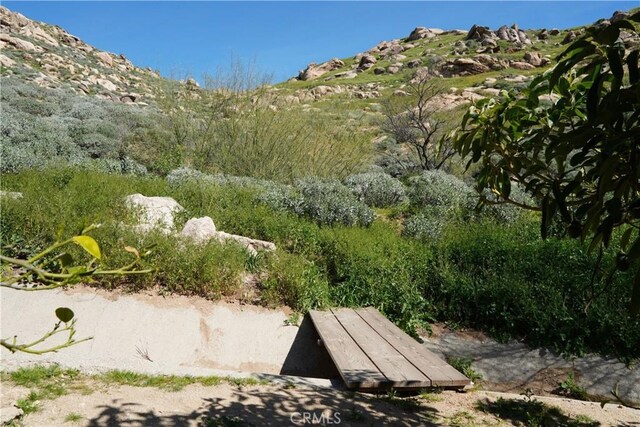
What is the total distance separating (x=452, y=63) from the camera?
56.1 m

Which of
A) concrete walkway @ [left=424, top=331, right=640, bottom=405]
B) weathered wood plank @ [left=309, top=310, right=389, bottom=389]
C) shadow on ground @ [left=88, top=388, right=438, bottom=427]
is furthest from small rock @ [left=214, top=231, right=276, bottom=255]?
shadow on ground @ [left=88, top=388, right=438, bottom=427]

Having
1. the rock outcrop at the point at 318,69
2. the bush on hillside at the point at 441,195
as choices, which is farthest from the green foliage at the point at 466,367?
the rock outcrop at the point at 318,69

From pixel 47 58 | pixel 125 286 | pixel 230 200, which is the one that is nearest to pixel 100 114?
pixel 230 200

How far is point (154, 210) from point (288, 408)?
188 inches

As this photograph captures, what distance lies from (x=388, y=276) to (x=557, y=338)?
2.06 metres

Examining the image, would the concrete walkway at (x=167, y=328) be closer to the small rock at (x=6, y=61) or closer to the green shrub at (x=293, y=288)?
the green shrub at (x=293, y=288)

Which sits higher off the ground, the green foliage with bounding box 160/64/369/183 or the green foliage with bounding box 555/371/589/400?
the green foliage with bounding box 160/64/369/183

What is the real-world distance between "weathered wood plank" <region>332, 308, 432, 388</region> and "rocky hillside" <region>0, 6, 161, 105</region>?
21.4m

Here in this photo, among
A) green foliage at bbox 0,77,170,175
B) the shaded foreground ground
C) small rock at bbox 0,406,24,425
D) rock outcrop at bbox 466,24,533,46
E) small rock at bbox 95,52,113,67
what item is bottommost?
the shaded foreground ground

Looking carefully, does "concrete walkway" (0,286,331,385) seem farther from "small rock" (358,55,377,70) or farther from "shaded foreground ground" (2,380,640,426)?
"small rock" (358,55,377,70)

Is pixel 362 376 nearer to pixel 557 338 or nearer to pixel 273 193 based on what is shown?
pixel 557 338

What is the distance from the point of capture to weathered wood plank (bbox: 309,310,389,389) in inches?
137

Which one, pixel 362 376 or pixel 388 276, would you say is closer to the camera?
pixel 362 376

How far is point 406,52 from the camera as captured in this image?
79.4m
